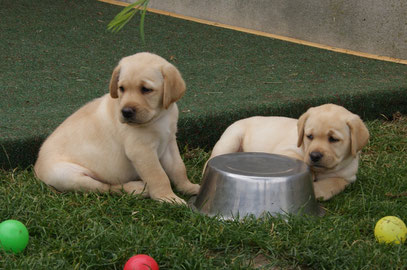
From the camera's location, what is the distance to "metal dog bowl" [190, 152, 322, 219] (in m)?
3.85

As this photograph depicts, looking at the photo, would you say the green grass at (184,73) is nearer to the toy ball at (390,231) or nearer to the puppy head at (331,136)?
the puppy head at (331,136)

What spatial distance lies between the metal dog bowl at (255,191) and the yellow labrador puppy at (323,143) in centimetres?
34

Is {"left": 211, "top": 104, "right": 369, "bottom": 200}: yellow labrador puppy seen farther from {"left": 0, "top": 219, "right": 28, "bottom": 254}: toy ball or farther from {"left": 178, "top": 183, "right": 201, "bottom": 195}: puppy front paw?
{"left": 0, "top": 219, "right": 28, "bottom": 254}: toy ball

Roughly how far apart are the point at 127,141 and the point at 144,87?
444mm

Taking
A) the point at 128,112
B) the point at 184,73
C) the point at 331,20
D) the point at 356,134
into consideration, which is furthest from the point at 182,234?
the point at 331,20

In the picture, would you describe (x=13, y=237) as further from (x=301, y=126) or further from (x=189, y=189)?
(x=301, y=126)

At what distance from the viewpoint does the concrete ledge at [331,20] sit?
866 centimetres

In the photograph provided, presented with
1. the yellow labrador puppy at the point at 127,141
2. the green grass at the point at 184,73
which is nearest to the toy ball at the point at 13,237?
the yellow labrador puppy at the point at 127,141

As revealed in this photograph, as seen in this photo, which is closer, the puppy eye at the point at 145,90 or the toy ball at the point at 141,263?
the toy ball at the point at 141,263

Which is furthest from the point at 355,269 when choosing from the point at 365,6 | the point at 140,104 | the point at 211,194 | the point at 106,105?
the point at 365,6

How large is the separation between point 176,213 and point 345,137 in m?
1.40

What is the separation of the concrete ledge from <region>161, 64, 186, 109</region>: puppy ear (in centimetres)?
548

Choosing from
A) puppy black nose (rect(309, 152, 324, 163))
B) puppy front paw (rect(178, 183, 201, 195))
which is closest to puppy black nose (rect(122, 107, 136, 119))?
puppy front paw (rect(178, 183, 201, 195))

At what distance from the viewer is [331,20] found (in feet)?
30.6
